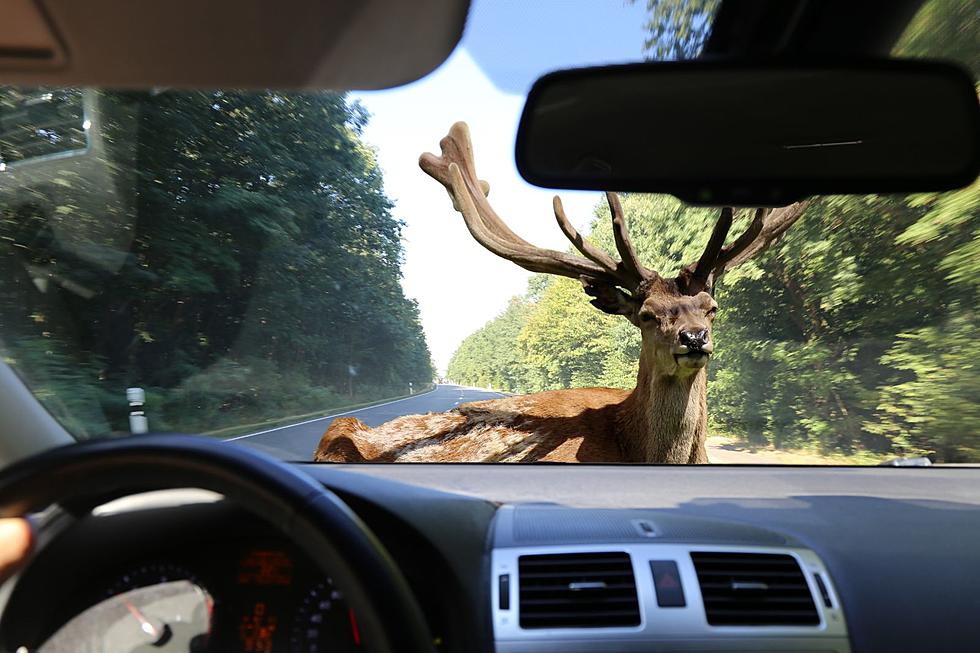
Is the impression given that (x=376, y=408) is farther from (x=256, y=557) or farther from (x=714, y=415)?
(x=256, y=557)

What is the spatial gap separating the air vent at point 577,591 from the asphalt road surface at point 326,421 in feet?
4.46

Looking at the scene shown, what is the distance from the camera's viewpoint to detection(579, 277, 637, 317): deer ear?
376cm

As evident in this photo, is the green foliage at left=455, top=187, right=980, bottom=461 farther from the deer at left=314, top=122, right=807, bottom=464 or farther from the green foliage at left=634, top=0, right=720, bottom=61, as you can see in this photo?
the green foliage at left=634, top=0, right=720, bottom=61

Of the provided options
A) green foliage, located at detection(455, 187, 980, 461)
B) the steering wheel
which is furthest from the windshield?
the steering wheel

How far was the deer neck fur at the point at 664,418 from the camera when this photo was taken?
3.68 metres

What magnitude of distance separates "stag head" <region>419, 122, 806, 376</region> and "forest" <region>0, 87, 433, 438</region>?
1.36 feet

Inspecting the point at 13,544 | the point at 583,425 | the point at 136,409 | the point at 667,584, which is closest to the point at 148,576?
the point at 13,544

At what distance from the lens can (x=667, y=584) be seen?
188 cm

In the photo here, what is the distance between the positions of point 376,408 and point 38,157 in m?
2.16

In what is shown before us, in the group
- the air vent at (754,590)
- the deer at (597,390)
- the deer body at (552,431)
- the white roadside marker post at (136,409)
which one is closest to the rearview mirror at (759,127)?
the air vent at (754,590)

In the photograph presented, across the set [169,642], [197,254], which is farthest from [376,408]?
[169,642]

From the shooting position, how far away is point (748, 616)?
184cm

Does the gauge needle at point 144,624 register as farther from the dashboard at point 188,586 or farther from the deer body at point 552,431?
the deer body at point 552,431

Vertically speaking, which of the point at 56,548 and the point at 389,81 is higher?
the point at 389,81
